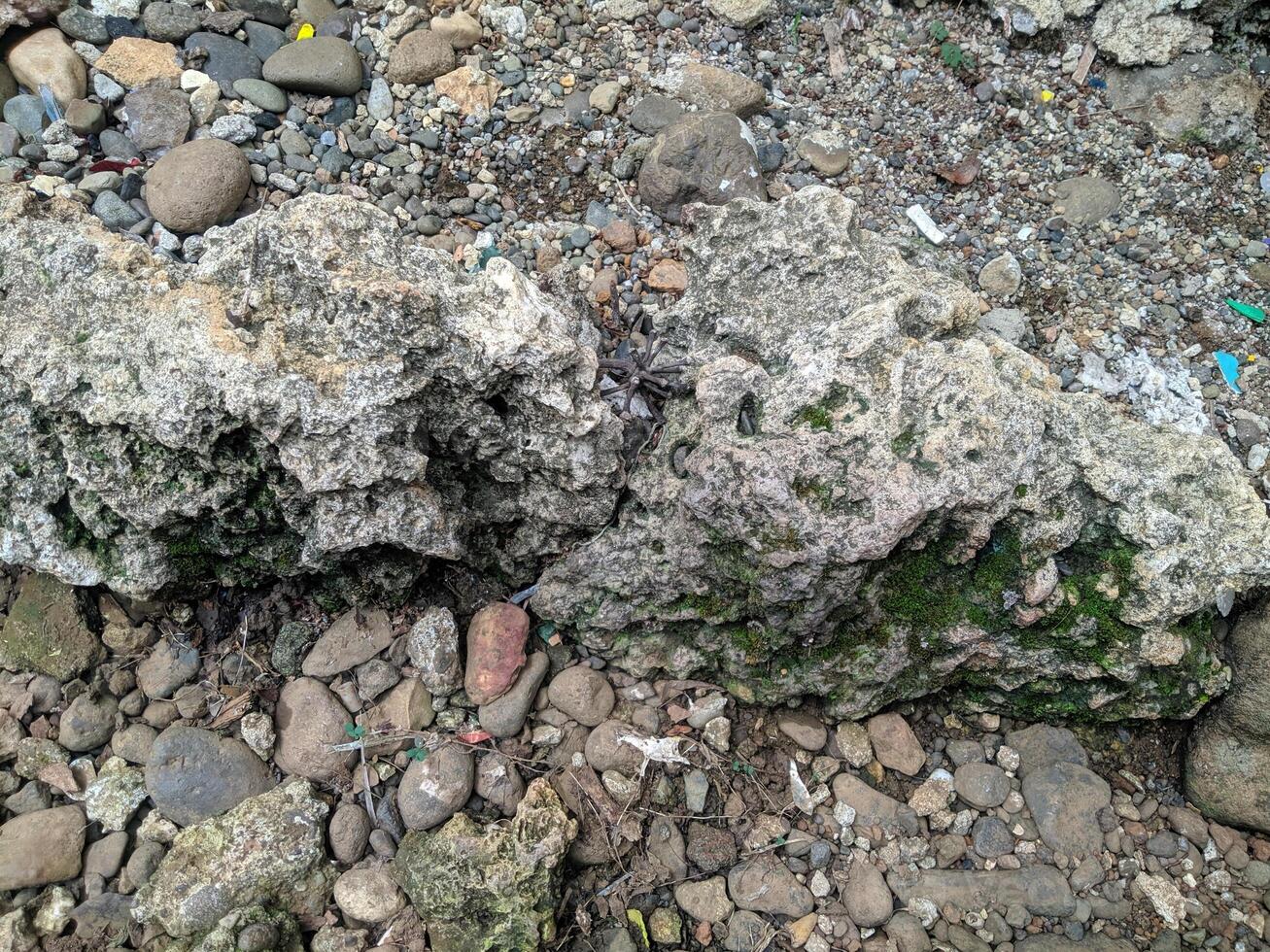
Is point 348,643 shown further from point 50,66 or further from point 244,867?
point 50,66

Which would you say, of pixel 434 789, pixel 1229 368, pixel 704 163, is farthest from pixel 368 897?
pixel 1229 368

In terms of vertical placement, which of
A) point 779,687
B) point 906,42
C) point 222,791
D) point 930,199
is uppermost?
point 906,42

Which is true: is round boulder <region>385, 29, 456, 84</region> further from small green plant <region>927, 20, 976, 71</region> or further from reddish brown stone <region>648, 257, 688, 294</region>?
small green plant <region>927, 20, 976, 71</region>

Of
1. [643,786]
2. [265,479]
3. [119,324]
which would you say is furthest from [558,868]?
[119,324]

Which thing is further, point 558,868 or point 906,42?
point 906,42

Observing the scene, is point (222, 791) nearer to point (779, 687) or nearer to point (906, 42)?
point (779, 687)

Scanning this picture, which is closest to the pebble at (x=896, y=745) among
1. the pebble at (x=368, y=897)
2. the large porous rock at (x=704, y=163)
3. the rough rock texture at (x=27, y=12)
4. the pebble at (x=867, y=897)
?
the pebble at (x=867, y=897)

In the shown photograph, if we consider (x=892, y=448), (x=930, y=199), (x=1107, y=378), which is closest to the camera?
(x=892, y=448)
